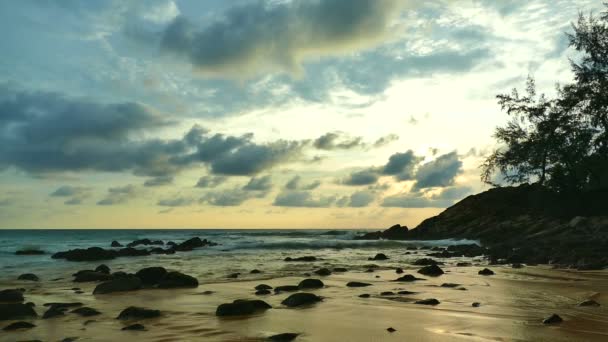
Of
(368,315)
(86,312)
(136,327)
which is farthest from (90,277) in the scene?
(368,315)

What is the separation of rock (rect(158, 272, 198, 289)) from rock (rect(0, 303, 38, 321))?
4.83m

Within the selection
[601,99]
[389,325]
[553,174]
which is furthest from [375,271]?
[553,174]

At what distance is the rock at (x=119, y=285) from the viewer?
13741 mm

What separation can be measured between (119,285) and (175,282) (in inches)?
64.9

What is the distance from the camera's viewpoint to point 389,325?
812 centimetres

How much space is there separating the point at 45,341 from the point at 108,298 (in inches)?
203

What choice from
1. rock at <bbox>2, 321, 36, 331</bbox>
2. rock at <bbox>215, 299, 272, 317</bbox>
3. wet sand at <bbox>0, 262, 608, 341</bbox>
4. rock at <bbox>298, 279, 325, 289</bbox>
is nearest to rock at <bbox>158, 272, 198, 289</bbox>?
wet sand at <bbox>0, 262, 608, 341</bbox>

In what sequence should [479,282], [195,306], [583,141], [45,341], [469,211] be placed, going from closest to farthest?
[45,341] → [195,306] → [479,282] → [583,141] → [469,211]

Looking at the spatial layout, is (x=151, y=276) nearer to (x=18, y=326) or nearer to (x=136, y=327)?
(x=18, y=326)

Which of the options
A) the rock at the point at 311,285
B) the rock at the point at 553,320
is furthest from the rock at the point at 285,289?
the rock at the point at 553,320

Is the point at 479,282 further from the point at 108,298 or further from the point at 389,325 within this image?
the point at 108,298

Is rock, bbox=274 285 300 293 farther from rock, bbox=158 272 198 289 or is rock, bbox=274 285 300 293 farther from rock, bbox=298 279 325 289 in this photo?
rock, bbox=158 272 198 289

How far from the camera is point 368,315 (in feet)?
30.2

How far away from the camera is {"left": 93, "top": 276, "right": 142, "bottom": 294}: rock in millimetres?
13741
